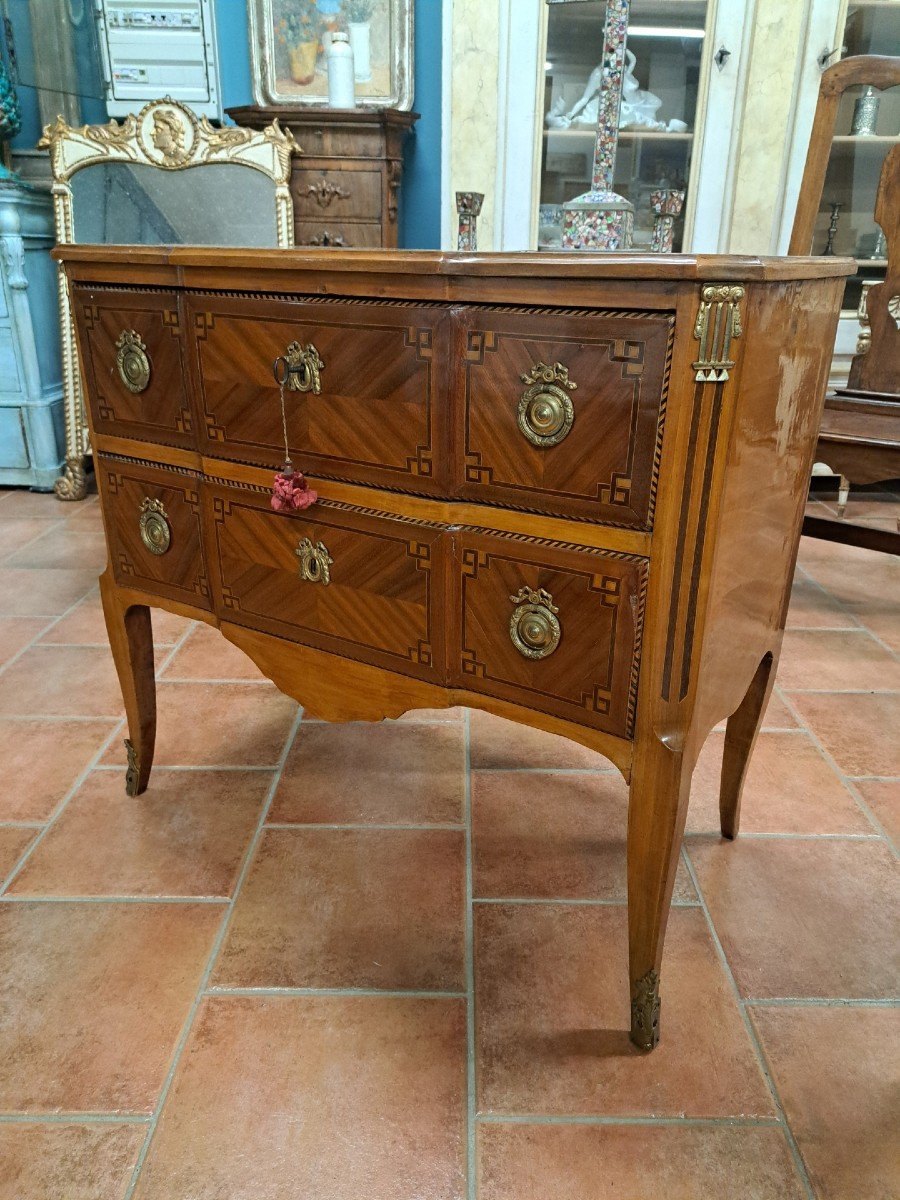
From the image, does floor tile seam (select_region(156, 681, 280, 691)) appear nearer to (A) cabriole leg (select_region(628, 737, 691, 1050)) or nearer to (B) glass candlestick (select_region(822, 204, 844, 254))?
(A) cabriole leg (select_region(628, 737, 691, 1050))

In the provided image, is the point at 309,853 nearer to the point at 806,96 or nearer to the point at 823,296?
the point at 823,296

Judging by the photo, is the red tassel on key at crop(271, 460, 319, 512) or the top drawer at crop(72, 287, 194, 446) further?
the top drawer at crop(72, 287, 194, 446)

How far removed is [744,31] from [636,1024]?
340 centimetres

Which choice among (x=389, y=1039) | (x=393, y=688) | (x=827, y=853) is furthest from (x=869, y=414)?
(x=389, y=1039)

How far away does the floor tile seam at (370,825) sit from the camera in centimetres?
166

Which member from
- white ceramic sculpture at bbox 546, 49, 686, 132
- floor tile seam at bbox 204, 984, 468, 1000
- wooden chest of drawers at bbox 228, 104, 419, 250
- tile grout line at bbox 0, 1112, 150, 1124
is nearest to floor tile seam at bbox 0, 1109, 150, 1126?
tile grout line at bbox 0, 1112, 150, 1124

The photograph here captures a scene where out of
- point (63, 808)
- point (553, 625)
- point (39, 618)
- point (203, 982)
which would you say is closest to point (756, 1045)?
point (553, 625)

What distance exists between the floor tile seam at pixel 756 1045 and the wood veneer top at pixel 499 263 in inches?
38.8

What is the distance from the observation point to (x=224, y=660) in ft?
7.74

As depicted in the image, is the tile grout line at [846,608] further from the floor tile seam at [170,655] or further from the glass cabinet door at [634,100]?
the floor tile seam at [170,655]

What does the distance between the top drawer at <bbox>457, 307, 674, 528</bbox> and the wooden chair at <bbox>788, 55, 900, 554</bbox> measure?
118 centimetres

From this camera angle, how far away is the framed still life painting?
344cm

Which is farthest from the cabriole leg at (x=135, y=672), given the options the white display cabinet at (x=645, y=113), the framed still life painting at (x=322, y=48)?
the framed still life painting at (x=322, y=48)

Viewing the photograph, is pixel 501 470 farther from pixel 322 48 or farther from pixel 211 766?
pixel 322 48
